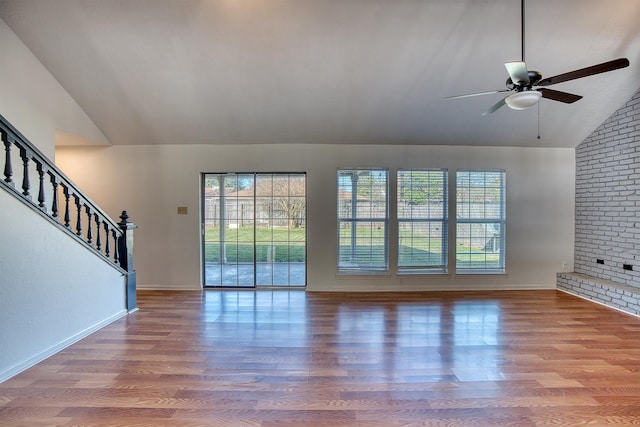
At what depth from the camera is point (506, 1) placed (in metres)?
2.84

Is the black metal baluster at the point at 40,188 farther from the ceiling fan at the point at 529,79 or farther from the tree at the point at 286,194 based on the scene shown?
the ceiling fan at the point at 529,79

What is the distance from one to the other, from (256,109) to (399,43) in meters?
2.00

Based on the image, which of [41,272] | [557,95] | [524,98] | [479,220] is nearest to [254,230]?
[41,272]

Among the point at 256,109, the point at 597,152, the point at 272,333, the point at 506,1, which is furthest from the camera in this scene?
the point at 597,152

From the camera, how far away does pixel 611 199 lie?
4.36m

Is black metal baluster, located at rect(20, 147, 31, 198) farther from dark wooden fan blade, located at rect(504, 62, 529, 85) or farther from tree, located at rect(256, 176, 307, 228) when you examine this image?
dark wooden fan blade, located at rect(504, 62, 529, 85)

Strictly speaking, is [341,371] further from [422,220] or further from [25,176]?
[422,220]

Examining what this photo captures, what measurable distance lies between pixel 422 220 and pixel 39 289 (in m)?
4.77

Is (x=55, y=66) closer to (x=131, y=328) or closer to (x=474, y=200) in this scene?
(x=131, y=328)

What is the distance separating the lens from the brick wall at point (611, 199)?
4027 mm

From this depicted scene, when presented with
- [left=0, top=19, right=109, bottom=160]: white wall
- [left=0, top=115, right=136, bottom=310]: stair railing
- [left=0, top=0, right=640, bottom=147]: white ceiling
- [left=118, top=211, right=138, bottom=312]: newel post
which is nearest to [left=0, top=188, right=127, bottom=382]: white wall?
[left=0, top=115, right=136, bottom=310]: stair railing

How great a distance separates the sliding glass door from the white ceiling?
2.71 ft

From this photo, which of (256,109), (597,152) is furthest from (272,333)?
(597,152)

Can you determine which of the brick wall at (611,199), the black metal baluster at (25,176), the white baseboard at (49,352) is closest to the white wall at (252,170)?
the brick wall at (611,199)
